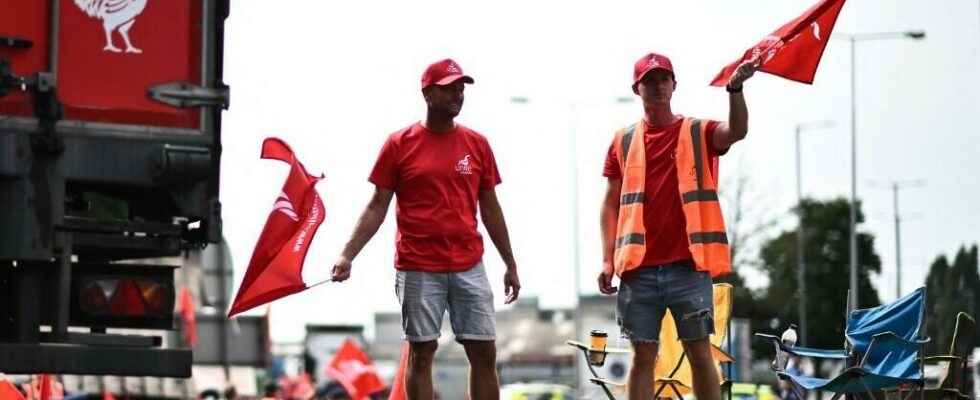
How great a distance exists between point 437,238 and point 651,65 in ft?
4.40

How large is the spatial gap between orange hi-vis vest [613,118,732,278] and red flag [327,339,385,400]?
12230 millimetres

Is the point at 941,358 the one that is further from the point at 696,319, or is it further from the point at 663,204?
the point at 663,204

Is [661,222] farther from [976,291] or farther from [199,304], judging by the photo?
[199,304]

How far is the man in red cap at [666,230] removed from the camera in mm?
11109

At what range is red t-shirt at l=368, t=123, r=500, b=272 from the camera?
450 inches

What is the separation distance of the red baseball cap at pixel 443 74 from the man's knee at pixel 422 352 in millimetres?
1242

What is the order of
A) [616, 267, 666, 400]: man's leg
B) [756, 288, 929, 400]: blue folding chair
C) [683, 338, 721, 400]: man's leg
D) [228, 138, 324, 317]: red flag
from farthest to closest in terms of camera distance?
[228, 138, 324, 317]: red flag
[756, 288, 929, 400]: blue folding chair
[616, 267, 666, 400]: man's leg
[683, 338, 721, 400]: man's leg

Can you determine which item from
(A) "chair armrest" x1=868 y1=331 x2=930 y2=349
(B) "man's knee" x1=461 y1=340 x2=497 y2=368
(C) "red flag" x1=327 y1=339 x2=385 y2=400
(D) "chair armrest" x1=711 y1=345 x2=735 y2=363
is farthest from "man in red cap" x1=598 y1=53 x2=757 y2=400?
(C) "red flag" x1=327 y1=339 x2=385 y2=400

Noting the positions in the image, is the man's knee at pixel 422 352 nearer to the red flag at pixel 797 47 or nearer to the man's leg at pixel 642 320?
the man's leg at pixel 642 320

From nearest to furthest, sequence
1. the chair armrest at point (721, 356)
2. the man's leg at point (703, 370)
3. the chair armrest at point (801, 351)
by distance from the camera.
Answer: the man's leg at point (703, 370) < the chair armrest at point (801, 351) < the chair armrest at point (721, 356)

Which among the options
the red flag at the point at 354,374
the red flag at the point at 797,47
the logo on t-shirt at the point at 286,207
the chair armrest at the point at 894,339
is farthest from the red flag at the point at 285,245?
the red flag at the point at 354,374

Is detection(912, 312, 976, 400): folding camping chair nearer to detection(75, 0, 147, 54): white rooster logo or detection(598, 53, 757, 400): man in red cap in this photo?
detection(598, 53, 757, 400): man in red cap

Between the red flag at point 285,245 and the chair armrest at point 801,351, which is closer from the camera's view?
the chair armrest at point 801,351

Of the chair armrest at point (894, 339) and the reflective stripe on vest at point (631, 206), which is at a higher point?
the reflective stripe on vest at point (631, 206)
